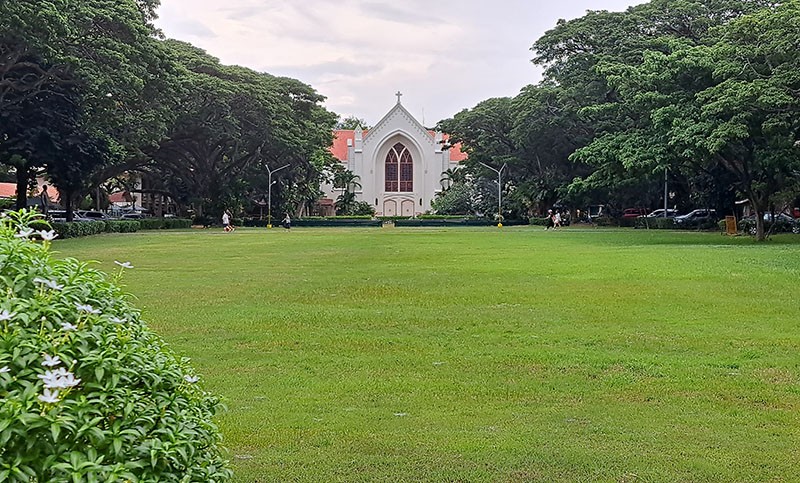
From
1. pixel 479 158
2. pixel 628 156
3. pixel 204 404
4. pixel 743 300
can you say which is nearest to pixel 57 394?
pixel 204 404

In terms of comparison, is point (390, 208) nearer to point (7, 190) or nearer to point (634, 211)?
point (634, 211)

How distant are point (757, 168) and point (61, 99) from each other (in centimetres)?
2301

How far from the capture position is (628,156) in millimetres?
29844

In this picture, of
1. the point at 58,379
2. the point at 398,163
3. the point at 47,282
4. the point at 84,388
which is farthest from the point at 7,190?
the point at 58,379

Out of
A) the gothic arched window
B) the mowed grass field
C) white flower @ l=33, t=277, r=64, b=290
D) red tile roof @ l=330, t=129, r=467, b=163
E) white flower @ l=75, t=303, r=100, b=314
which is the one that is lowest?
the mowed grass field

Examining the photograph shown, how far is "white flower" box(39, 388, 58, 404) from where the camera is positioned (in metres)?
2.23

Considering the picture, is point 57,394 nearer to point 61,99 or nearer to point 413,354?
point 413,354

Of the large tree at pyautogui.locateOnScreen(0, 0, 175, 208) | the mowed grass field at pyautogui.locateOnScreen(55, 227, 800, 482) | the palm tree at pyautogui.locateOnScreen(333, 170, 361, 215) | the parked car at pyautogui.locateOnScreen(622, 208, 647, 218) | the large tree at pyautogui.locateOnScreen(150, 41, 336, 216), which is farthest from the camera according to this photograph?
the palm tree at pyautogui.locateOnScreen(333, 170, 361, 215)

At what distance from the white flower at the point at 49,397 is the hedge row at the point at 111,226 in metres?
25.5

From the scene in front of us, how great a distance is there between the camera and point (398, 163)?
88.3 meters

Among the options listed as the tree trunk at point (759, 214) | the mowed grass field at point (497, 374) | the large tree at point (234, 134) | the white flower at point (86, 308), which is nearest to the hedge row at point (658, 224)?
the tree trunk at point (759, 214)

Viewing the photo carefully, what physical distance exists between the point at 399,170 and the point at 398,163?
697mm

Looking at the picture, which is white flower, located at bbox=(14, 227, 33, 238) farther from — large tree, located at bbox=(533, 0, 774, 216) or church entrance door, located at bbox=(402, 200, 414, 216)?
church entrance door, located at bbox=(402, 200, 414, 216)

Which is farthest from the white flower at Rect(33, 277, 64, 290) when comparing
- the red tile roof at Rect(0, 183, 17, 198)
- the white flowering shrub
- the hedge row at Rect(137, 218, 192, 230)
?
the red tile roof at Rect(0, 183, 17, 198)
